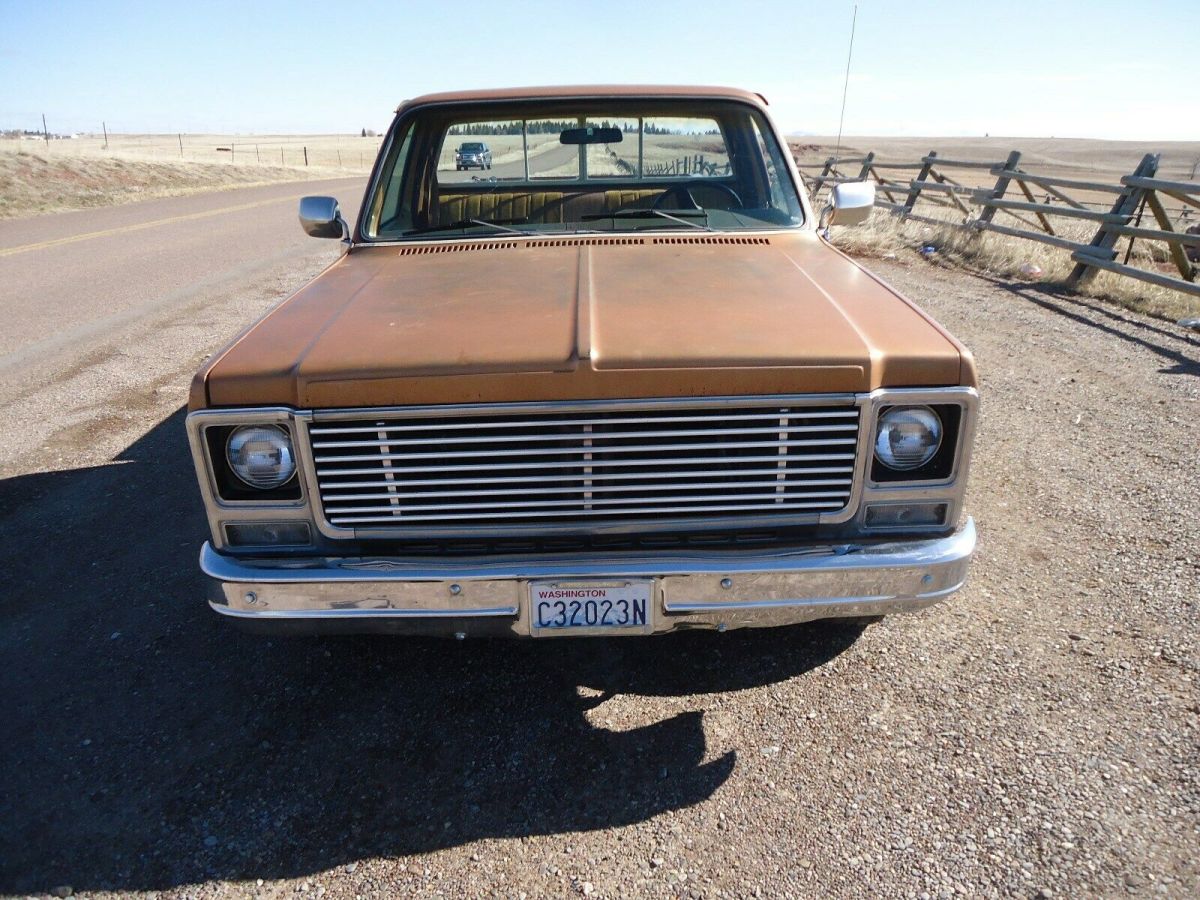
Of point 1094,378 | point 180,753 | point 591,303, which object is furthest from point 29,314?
point 1094,378

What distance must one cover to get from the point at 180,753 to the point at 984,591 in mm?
3030

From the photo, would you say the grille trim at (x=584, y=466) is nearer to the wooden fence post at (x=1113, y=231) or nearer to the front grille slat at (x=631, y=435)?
the front grille slat at (x=631, y=435)

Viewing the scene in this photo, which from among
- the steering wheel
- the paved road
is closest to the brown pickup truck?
the steering wheel

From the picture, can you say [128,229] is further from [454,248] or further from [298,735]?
[298,735]

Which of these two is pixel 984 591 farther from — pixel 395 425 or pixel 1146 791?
pixel 395 425

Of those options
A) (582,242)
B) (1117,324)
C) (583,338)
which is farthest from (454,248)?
(1117,324)

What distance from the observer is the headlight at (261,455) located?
7.80 ft

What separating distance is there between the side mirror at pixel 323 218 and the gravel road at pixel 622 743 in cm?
160

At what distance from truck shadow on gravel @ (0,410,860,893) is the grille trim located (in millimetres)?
741

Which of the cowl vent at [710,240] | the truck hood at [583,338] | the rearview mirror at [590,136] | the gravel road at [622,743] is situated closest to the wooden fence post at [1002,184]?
the gravel road at [622,743]

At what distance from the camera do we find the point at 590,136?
13.6ft

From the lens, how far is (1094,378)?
6117mm

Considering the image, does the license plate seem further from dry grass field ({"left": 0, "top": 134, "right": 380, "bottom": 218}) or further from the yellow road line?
dry grass field ({"left": 0, "top": 134, "right": 380, "bottom": 218})

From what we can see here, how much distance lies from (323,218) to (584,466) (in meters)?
2.27
